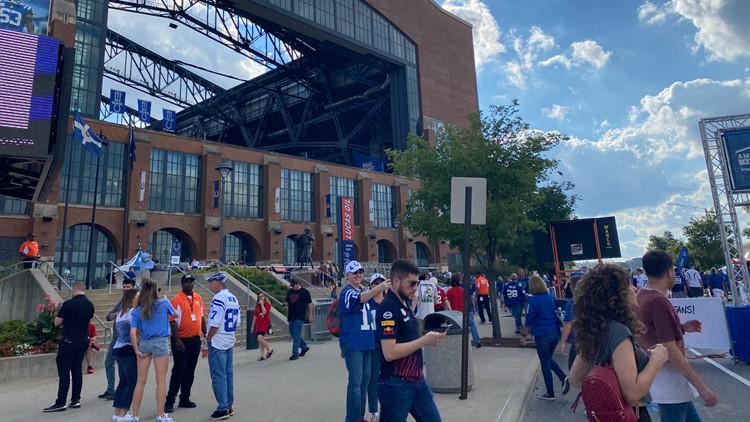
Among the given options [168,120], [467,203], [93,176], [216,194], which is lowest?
[467,203]

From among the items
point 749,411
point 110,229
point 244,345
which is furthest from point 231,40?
point 749,411

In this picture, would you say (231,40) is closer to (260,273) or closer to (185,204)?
(185,204)

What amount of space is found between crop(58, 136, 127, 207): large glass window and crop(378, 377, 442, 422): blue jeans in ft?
114

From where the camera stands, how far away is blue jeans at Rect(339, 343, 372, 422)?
16.4 ft

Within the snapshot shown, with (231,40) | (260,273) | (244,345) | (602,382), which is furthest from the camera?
(231,40)

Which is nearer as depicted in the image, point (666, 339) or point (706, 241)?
point (666, 339)

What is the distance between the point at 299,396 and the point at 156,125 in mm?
71536

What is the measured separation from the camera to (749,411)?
5723 millimetres

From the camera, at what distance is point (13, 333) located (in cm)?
1035

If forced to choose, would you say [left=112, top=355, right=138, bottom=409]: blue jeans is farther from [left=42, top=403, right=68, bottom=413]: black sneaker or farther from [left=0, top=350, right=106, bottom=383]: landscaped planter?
[left=0, top=350, right=106, bottom=383]: landscaped planter

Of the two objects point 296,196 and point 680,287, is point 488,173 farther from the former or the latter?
point 296,196

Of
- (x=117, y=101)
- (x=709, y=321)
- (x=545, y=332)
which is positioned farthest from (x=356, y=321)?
(x=117, y=101)

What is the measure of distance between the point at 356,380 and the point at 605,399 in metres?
3.19

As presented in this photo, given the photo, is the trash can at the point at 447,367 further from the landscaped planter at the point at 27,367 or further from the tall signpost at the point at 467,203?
the landscaped planter at the point at 27,367
